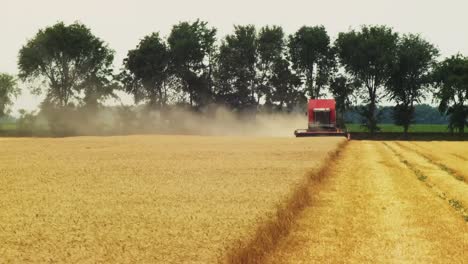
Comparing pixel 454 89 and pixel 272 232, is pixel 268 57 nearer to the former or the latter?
pixel 454 89

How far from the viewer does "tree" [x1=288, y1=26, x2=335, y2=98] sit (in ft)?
287

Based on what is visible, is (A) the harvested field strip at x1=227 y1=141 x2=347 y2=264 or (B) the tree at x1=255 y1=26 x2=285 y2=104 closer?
(A) the harvested field strip at x1=227 y1=141 x2=347 y2=264

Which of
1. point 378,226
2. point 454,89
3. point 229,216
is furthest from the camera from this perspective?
point 454,89

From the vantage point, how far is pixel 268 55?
89062 millimetres

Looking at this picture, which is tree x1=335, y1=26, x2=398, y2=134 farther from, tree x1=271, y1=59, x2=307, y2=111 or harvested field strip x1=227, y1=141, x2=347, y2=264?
harvested field strip x1=227, y1=141, x2=347, y2=264

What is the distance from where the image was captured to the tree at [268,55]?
89.0 m

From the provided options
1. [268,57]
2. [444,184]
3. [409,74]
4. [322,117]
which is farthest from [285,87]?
[444,184]

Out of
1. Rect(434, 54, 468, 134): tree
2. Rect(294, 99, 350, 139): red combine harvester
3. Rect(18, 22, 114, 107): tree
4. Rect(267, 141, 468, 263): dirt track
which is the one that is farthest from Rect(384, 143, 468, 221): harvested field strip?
Rect(18, 22, 114, 107): tree

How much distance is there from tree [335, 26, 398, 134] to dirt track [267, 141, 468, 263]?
66.2 m

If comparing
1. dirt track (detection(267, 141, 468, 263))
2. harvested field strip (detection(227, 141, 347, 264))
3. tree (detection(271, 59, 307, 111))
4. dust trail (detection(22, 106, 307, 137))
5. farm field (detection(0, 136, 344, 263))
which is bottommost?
dirt track (detection(267, 141, 468, 263))

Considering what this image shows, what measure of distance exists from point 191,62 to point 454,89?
41019mm

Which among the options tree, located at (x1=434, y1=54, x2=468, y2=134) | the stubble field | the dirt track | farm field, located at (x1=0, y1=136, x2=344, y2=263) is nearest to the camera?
farm field, located at (x1=0, y1=136, x2=344, y2=263)

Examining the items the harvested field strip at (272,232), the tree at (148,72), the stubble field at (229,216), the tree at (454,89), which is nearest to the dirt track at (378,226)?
the stubble field at (229,216)

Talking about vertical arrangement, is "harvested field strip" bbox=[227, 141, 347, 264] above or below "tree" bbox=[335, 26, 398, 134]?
below
